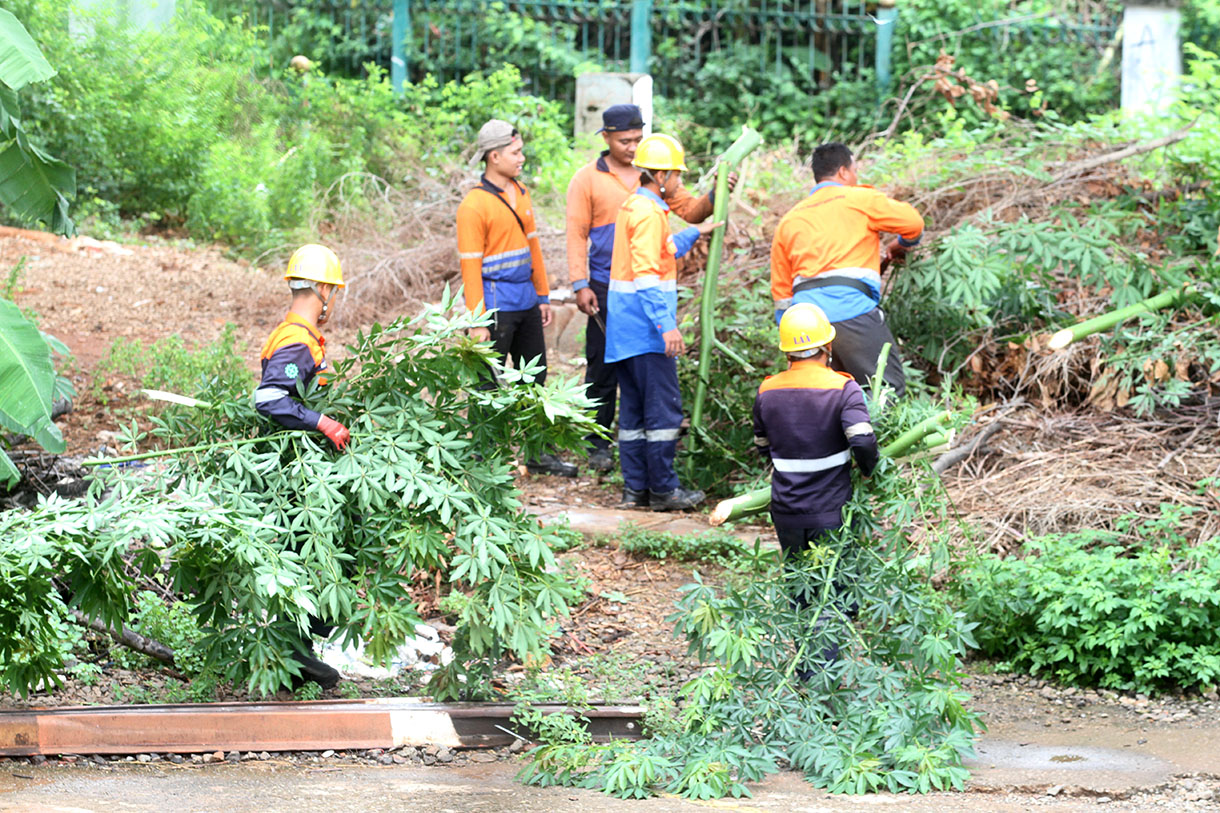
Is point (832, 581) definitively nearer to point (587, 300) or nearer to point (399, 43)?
point (587, 300)

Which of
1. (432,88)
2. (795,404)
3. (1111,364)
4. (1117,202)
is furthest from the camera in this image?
(432,88)

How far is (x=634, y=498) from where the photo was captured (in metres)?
7.54

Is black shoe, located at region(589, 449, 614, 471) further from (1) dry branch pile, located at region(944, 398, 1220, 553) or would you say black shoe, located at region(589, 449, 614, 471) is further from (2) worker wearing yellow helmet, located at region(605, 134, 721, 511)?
(1) dry branch pile, located at region(944, 398, 1220, 553)

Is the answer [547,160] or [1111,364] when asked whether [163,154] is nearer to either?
[547,160]

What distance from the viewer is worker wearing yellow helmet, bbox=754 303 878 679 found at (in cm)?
491

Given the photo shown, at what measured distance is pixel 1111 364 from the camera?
7.29m

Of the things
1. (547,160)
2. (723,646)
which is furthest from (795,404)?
(547,160)

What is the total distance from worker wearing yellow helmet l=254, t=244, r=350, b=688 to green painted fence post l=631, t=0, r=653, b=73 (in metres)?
10.9

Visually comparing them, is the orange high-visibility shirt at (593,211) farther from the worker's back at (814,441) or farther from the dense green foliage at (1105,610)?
the dense green foliage at (1105,610)

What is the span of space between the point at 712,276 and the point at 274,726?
3.79 m

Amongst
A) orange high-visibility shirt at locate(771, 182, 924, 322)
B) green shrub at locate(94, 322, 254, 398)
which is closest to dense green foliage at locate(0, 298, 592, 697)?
orange high-visibility shirt at locate(771, 182, 924, 322)

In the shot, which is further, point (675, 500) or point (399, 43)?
point (399, 43)

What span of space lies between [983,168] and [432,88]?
8.71 metres

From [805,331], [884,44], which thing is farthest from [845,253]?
[884,44]
